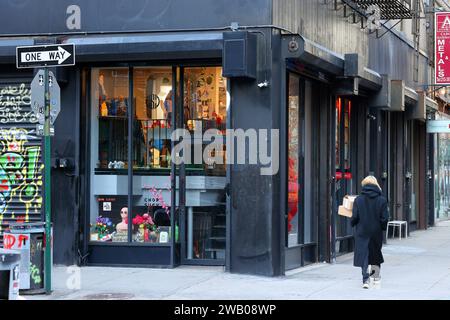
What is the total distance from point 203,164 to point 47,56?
381 centimetres

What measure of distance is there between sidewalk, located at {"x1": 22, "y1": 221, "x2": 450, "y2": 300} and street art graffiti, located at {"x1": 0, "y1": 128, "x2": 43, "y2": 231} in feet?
4.38

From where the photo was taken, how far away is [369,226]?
12320 millimetres

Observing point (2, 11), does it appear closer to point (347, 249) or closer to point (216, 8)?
point (216, 8)

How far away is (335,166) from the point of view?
55.5 feet

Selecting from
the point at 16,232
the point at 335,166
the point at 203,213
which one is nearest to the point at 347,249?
the point at 335,166

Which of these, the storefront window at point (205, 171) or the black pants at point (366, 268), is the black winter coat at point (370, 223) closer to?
the black pants at point (366, 268)

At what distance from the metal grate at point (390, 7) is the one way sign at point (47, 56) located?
23.9 feet

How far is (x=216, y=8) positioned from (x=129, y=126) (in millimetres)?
2590

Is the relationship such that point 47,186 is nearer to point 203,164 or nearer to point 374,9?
point 203,164

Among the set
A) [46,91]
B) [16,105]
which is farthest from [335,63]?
[46,91]

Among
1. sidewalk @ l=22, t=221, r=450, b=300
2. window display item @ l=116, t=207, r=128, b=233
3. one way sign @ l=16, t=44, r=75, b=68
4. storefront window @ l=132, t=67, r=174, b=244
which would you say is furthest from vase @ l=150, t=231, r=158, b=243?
one way sign @ l=16, t=44, r=75, b=68

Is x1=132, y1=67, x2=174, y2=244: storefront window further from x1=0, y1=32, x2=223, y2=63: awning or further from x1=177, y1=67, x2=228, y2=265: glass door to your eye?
x1=0, y1=32, x2=223, y2=63: awning

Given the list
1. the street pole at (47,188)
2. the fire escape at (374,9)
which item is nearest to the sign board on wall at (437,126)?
the fire escape at (374,9)

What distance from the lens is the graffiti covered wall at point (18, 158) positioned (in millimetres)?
14398
